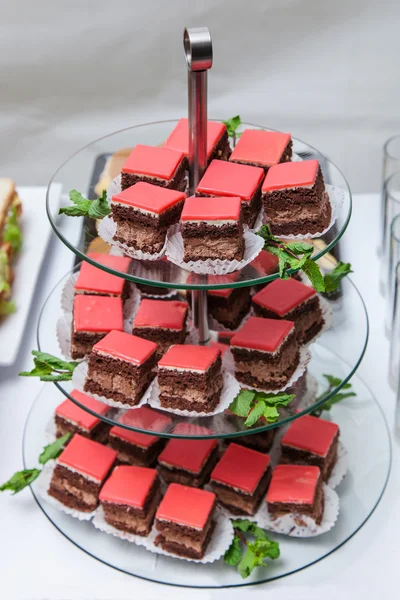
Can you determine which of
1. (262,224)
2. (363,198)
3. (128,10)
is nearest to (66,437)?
(262,224)

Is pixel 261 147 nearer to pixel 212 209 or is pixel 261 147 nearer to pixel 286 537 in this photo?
pixel 212 209

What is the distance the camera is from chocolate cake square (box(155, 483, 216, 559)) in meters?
2.22

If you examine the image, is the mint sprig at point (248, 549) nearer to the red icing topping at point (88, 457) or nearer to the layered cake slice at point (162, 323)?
the red icing topping at point (88, 457)

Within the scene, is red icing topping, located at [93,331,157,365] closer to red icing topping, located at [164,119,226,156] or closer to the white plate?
red icing topping, located at [164,119,226,156]

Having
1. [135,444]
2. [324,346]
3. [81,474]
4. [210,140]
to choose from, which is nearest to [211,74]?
[324,346]

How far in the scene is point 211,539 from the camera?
7.59 ft

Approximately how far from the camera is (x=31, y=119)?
13.0 ft

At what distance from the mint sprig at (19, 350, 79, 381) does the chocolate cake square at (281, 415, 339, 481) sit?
0.65 m

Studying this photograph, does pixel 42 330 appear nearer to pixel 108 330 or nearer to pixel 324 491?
pixel 108 330

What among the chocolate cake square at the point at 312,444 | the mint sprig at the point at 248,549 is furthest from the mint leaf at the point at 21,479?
the chocolate cake square at the point at 312,444

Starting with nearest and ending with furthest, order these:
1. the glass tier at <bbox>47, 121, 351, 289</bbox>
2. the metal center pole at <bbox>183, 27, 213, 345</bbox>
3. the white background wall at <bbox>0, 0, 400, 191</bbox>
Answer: the metal center pole at <bbox>183, 27, 213, 345</bbox> → the glass tier at <bbox>47, 121, 351, 289</bbox> → the white background wall at <bbox>0, 0, 400, 191</bbox>

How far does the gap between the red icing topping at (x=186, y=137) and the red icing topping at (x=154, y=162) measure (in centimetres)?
5

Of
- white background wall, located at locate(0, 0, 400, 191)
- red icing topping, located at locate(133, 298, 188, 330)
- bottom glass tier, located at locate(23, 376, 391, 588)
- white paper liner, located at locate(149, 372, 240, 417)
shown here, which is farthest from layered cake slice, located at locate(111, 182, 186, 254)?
white background wall, located at locate(0, 0, 400, 191)

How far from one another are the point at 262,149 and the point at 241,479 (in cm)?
90
